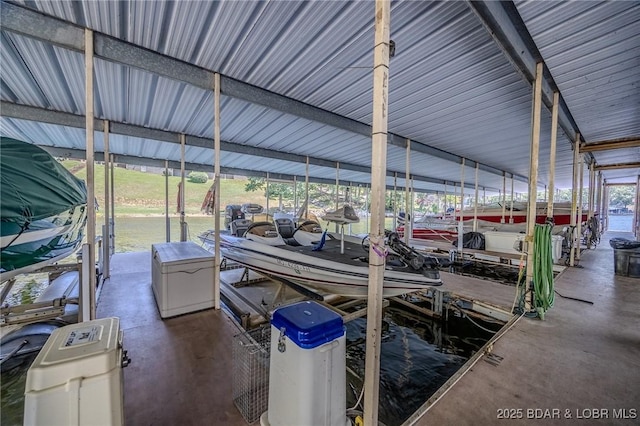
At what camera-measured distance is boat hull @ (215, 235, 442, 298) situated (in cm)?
304

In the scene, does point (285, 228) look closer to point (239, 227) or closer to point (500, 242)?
point (239, 227)

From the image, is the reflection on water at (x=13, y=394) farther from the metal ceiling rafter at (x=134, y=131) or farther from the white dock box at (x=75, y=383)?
the metal ceiling rafter at (x=134, y=131)

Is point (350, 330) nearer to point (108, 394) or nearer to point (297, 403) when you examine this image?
point (297, 403)

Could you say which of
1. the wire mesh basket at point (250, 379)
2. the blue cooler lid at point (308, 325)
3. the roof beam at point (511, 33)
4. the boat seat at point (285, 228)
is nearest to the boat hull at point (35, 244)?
the wire mesh basket at point (250, 379)

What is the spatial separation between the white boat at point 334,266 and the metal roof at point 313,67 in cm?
211

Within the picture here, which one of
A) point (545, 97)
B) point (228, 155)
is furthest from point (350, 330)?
point (228, 155)

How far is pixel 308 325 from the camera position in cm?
131

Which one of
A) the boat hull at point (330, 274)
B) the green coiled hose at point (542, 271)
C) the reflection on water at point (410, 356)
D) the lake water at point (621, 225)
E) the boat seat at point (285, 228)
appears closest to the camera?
the reflection on water at point (410, 356)

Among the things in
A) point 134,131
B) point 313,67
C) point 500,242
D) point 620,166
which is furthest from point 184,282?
point 620,166

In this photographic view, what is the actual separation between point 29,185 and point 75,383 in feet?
5.35

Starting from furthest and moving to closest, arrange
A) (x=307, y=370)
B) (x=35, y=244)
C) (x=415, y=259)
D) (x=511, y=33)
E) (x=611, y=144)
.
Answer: (x=611, y=144)
(x=415, y=259)
(x=511, y=33)
(x=35, y=244)
(x=307, y=370)

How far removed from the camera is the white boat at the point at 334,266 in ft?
10.1

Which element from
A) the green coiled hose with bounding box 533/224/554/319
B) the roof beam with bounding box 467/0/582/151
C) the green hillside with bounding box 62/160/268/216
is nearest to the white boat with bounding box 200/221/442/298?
the green coiled hose with bounding box 533/224/554/319

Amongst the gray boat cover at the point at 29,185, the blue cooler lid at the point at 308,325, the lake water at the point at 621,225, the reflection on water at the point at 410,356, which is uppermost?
the gray boat cover at the point at 29,185
